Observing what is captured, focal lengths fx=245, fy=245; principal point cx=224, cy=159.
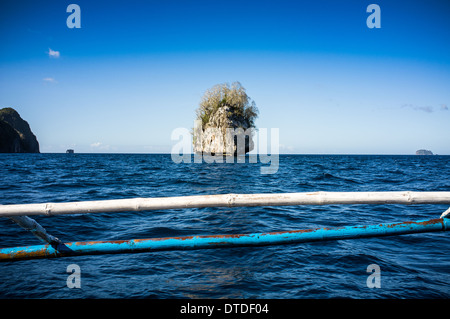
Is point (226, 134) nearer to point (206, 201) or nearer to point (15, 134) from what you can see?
point (206, 201)

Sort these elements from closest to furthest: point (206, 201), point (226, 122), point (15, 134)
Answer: point (206, 201) < point (226, 122) < point (15, 134)

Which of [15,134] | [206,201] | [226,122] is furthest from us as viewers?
[15,134]

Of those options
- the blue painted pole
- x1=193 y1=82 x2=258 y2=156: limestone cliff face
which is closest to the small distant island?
x1=193 y1=82 x2=258 y2=156: limestone cliff face

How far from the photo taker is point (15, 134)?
118562mm

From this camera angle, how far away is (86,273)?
358 cm

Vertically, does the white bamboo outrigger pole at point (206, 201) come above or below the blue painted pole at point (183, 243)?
above

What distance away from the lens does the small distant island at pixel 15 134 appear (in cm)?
11031

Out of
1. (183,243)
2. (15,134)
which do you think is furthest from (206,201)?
(15,134)

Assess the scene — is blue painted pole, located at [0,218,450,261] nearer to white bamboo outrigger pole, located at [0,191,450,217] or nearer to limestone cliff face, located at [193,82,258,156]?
white bamboo outrigger pole, located at [0,191,450,217]

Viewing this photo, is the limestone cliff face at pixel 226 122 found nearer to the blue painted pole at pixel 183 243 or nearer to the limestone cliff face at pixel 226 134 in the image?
the limestone cliff face at pixel 226 134

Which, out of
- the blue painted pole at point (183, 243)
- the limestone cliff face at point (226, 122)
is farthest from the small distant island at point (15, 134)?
the blue painted pole at point (183, 243)

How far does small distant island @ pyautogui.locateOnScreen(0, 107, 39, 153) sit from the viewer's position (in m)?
110

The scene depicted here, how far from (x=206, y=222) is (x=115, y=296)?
12.3ft
